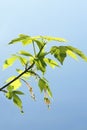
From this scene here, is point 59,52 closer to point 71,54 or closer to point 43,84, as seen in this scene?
point 71,54

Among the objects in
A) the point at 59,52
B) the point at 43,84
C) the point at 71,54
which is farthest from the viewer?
the point at 43,84

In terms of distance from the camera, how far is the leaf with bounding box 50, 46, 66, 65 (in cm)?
201

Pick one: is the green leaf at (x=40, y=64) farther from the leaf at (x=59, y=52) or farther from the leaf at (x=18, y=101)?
the leaf at (x=18, y=101)

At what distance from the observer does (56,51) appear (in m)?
2.04

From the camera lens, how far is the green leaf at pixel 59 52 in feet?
6.58

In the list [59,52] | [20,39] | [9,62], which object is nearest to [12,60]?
[9,62]

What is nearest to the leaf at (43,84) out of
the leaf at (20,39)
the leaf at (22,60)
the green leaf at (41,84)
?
the green leaf at (41,84)

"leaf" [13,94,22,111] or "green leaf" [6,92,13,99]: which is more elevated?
"green leaf" [6,92,13,99]

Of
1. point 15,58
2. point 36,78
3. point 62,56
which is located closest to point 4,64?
point 15,58

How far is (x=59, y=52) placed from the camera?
2.01 metres

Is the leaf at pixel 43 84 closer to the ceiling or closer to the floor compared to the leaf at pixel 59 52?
closer to the floor

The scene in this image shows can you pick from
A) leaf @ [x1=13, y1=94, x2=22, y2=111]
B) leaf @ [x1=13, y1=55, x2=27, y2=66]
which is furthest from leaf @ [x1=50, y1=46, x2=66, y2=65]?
leaf @ [x1=13, y1=94, x2=22, y2=111]

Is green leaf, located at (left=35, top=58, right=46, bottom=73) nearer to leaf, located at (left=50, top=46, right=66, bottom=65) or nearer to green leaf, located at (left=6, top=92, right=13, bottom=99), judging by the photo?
leaf, located at (left=50, top=46, right=66, bottom=65)

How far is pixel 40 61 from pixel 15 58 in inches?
13.7
